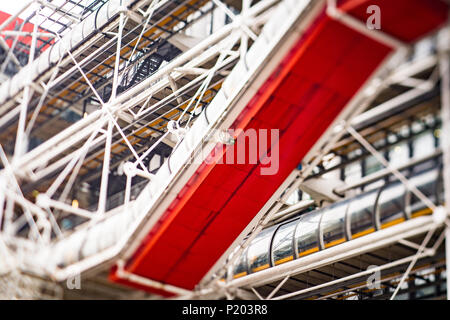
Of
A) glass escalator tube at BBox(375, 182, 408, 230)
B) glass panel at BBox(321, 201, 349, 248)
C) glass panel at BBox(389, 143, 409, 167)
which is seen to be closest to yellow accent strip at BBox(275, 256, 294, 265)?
glass panel at BBox(321, 201, 349, 248)

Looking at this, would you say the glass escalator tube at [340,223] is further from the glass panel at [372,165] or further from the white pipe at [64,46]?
the white pipe at [64,46]

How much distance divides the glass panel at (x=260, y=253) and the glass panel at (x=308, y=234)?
1.08 m

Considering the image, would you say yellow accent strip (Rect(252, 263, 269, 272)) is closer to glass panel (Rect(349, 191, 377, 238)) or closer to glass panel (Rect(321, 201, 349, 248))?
glass panel (Rect(321, 201, 349, 248))

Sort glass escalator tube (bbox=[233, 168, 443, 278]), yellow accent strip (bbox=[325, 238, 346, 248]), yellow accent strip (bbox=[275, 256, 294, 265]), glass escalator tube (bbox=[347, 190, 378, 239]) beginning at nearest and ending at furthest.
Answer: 1. glass escalator tube (bbox=[233, 168, 443, 278])
2. glass escalator tube (bbox=[347, 190, 378, 239])
3. yellow accent strip (bbox=[325, 238, 346, 248])
4. yellow accent strip (bbox=[275, 256, 294, 265])

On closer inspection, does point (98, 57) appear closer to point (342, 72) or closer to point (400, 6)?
point (342, 72)

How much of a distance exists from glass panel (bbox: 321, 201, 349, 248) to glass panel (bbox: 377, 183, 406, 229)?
1222 mm

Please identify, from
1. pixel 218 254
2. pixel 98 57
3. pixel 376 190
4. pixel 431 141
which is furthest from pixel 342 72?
pixel 98 57

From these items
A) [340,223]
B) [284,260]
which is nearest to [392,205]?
[340,223]

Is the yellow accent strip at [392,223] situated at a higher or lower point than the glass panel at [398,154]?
lower

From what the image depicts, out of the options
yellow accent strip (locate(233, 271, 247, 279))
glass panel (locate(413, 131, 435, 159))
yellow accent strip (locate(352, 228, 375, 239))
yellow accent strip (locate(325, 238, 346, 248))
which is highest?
glass panel (locate(413, 131, 435, 159))

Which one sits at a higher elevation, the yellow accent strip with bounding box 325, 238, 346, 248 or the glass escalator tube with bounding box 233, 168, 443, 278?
the glass escalator tube with bounding box 233, 168, 443, 278

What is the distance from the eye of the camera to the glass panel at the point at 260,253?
18.4 meters

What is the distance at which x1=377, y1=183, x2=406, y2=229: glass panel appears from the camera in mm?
14969

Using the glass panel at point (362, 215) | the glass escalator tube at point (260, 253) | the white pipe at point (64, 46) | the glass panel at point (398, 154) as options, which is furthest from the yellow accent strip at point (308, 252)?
the white pipe at point (64, 46)
